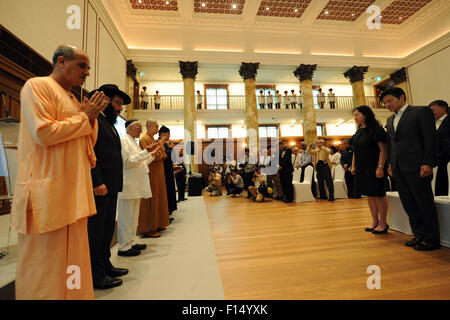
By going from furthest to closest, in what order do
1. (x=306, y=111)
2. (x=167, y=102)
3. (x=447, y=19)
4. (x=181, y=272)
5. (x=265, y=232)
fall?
(x=167, y=102)
(x=306, y=111)
(x=447, y=19)
(x=265, y=232)
(x=181, y=272)

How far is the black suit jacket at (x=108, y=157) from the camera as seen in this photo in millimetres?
1465

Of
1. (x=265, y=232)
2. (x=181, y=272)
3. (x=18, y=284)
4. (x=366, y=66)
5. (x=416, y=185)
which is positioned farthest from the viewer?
(x=366, y=66)

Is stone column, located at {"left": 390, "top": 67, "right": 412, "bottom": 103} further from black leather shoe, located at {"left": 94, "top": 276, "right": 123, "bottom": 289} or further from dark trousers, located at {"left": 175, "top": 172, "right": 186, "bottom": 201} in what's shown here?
black leather shoe, located at {"left": 94, "top": 276, "right": 123, "bottom": 289}

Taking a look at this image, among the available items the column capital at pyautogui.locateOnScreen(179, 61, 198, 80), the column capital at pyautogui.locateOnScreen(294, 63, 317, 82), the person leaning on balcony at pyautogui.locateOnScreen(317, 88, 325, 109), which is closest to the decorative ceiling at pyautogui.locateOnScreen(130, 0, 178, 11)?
the column capital at pyautogui.locateOnScreen(179, 61, 198, 80)

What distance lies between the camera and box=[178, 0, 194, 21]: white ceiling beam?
850cm

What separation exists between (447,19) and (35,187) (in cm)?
1534

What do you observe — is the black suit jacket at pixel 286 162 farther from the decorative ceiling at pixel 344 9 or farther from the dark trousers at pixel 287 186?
the decorative ceiling at pixel 344 9

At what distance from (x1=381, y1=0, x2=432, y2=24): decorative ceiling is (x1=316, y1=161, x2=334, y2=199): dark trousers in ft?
32.4

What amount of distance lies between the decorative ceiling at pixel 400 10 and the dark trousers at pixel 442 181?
11.2 meters

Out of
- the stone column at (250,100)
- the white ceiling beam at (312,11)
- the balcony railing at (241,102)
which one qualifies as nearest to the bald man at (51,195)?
the stone column at (250,100)

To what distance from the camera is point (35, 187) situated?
0.85 metres

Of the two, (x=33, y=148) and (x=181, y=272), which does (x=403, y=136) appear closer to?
(x=181, y=272)

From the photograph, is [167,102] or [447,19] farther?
[167,102]

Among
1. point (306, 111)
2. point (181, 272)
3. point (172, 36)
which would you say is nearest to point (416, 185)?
point (181, 272)
